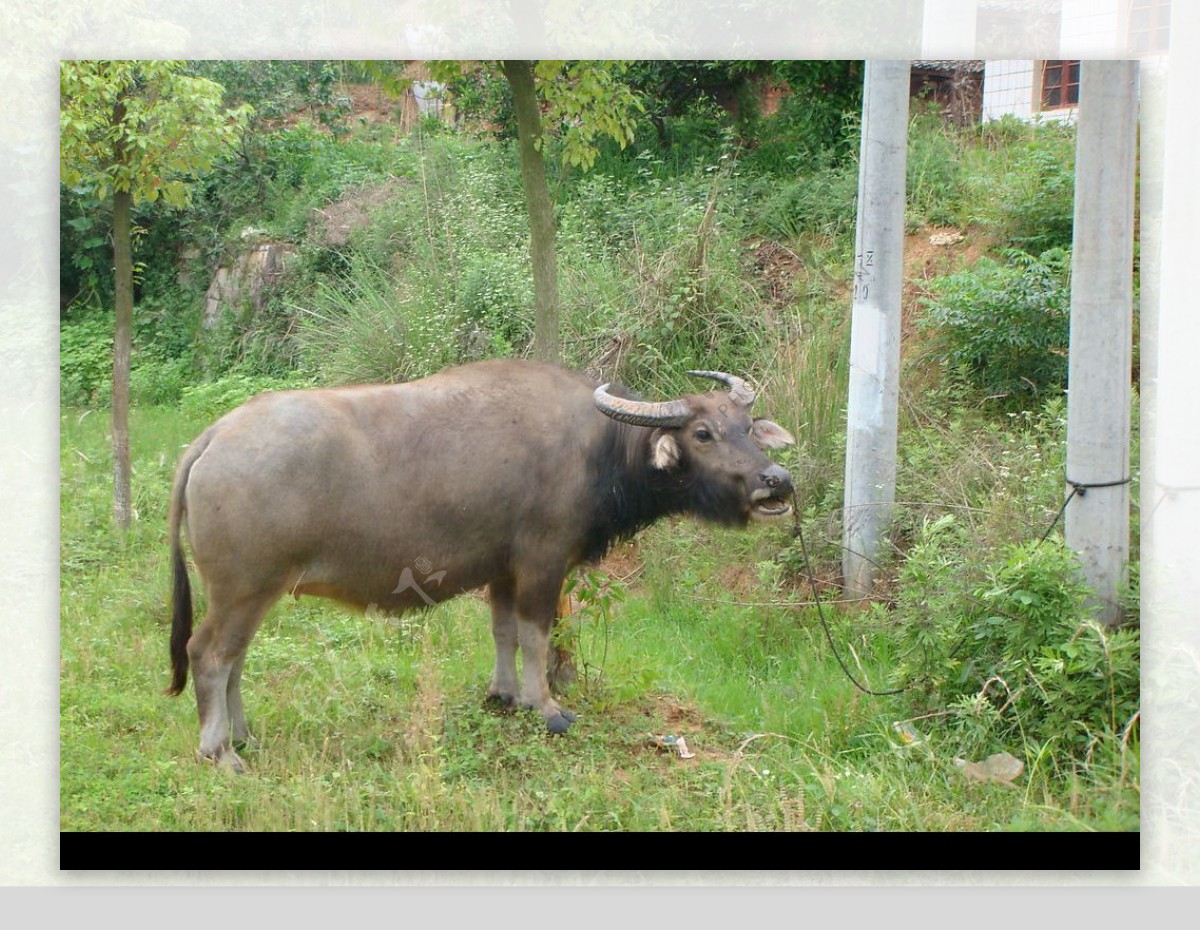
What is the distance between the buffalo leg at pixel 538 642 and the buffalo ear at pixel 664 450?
27.3 inches

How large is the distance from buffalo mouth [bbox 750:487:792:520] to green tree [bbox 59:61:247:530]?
280 cm

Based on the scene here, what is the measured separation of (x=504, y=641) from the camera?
17.8 ft

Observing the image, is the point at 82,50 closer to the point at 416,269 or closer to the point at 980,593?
the point at 416,269

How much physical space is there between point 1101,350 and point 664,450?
1887 millimetres

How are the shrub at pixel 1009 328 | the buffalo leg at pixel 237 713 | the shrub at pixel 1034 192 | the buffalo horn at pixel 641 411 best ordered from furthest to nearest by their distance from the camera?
the shrub at pixel 1034 192, the shrub at pixel 1009 328, the buffalo horn at pixel 641 411, the buffalo leg at pixel 237 713

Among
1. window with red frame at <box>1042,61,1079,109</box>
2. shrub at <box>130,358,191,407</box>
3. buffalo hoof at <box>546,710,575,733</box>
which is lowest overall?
buffalo hoof at <box>546,710,575,733</box>

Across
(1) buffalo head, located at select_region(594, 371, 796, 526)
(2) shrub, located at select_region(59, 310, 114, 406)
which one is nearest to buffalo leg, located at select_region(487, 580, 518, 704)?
(1) buffalo head, located at select_region(594, 371, 796, 526)

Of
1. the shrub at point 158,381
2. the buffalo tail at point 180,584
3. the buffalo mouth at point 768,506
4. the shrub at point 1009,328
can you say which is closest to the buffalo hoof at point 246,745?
the buffalo tail at point 180,584

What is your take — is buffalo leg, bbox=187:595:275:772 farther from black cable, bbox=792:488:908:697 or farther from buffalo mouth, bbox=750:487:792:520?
black cable, bbox=792:488:908:697

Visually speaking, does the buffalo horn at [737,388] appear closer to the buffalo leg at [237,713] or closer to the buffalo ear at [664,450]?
the buffalo ear at [664,450]

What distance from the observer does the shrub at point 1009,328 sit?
20.5 feet

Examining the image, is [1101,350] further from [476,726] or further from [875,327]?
[476,726]

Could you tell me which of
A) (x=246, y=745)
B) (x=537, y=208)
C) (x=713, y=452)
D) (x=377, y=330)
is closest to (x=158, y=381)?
(x=377, y=330)

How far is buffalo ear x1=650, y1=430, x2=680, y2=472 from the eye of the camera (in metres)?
5.11
